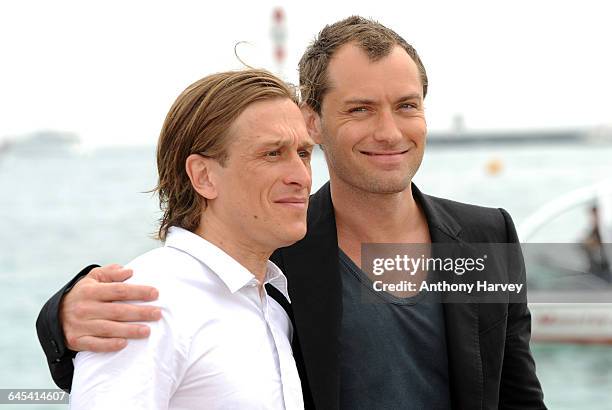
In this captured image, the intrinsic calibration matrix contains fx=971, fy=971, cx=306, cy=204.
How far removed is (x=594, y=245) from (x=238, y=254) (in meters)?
9.29

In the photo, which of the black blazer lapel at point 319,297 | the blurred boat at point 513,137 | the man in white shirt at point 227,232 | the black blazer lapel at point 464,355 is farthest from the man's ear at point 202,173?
the blurred boat at point 513,137

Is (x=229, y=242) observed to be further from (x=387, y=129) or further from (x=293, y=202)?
(x=387, y=129)

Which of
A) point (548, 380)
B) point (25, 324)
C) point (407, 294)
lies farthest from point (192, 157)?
point (25, 324)

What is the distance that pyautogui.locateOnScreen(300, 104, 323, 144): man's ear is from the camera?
2604 millimetres

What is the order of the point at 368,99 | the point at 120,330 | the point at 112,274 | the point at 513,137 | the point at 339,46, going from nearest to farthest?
the point at 120,330, the point at 112,274, the point at 368,99, the point at 339,46, the point at 513,137

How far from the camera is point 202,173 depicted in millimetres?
1973

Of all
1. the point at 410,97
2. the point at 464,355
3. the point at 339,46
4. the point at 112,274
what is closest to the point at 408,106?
the point at 410,97

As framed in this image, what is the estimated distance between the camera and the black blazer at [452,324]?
2.30 metres

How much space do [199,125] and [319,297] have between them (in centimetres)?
64

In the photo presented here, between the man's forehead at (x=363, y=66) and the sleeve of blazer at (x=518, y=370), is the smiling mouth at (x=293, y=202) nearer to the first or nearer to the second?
the man's forehead at (x=363, y=66)

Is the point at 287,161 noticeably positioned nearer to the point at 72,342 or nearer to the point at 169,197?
the point at 169,197

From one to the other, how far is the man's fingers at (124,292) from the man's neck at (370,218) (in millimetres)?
874

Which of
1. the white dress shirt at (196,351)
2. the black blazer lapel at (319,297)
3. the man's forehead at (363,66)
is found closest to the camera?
the white dress shirt at (196,351)

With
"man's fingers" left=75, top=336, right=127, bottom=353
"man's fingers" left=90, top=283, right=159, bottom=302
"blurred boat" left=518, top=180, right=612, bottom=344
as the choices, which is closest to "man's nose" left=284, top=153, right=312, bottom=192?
"man's fingers" left=90, top=283, right=159, bottom=302
